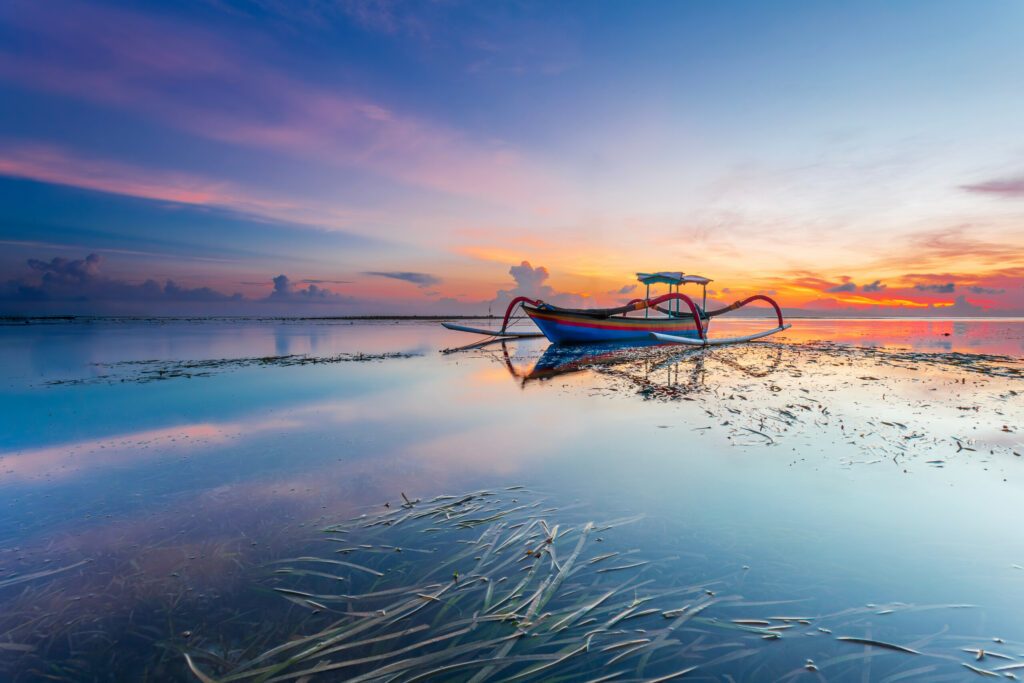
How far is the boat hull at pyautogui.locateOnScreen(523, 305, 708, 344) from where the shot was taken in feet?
99.0

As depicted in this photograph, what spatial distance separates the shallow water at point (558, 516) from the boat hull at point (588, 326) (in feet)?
55.0

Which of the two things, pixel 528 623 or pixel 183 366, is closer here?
pixel 528 623

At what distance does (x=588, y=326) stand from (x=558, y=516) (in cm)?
2649

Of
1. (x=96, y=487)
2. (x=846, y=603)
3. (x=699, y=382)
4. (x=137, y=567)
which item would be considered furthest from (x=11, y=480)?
(x=699, y=382)

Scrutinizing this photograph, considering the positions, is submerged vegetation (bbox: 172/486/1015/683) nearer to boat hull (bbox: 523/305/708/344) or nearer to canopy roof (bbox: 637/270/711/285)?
boat hull (bbox: 523/305/708/344)

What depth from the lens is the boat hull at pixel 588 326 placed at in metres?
30.2

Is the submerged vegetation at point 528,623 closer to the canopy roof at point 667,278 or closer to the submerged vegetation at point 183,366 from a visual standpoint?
the submerged vegetation at point 183,366

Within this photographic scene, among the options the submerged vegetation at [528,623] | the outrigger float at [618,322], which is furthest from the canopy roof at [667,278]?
the submerged vegetation at [528,623]

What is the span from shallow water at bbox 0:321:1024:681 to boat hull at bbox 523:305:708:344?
660 inches

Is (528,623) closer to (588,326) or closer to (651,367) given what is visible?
(651,367)

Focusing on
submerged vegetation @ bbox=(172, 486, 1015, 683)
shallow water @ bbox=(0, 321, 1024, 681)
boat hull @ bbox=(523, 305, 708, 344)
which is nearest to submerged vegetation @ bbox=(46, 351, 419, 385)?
shallow water @ bbox=(0, 321, 1024, 681)

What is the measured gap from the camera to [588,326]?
31.3m

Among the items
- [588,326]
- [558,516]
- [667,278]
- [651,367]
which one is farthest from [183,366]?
[667,278]

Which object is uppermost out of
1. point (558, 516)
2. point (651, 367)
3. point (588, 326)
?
point (588, 326)
